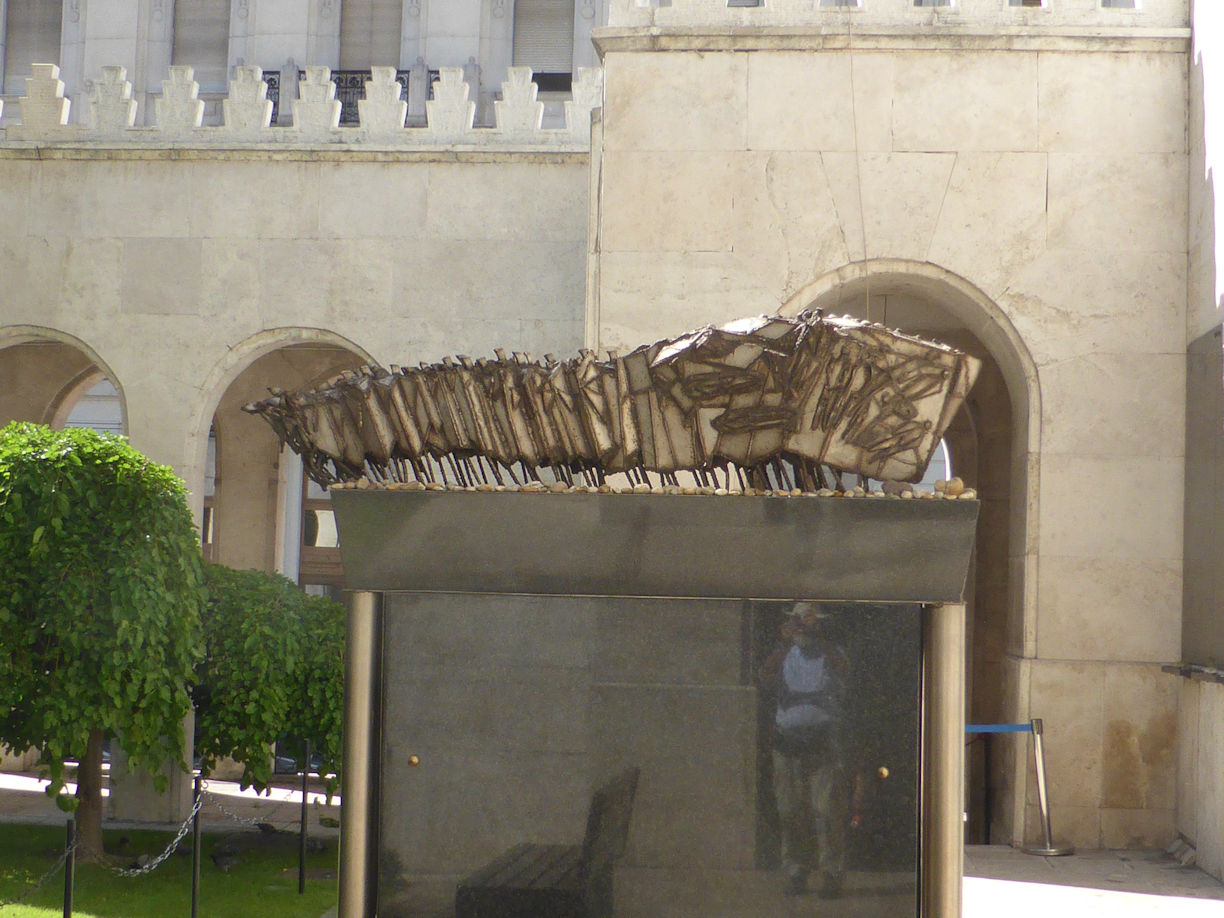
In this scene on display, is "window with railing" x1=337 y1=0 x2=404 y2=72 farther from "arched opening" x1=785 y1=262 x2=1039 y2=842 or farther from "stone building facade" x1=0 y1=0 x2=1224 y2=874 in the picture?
"stone building facade" x1=0 y1=0 x2=1224 y2=874

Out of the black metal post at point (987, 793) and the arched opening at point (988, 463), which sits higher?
the arched opening at point (988, 463)

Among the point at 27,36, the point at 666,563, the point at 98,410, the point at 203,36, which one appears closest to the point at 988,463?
the point at 666,563

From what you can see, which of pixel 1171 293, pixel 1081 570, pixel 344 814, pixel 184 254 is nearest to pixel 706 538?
pixel 344 814

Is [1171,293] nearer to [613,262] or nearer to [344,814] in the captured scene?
[613,262]

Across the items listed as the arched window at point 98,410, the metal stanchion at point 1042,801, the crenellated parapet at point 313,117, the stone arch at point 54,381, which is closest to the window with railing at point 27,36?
the arched window at point 98,410

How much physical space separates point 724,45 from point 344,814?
24.9ft

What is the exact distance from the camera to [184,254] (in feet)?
43.2

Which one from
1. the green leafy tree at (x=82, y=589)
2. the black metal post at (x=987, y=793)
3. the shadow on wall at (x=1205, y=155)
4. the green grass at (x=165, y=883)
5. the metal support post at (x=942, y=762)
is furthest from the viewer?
the black metal post at (x=987, y=793)

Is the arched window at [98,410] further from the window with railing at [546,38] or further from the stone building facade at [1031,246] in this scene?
the stone building facade at [1031,246]

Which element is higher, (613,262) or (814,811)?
(613,262)

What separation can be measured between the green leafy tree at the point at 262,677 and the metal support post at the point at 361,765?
16.1ft

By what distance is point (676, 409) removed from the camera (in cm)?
612

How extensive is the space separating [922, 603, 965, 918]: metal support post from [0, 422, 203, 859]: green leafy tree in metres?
5.99

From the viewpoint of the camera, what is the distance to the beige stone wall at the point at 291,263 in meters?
13.1
